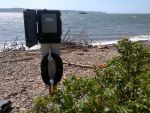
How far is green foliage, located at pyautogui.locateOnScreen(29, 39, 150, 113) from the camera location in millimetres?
2023

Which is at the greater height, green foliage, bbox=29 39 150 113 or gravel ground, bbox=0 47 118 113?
green foliage, bbox=29 39 150 113

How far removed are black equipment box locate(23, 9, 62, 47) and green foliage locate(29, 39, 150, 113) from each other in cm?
209

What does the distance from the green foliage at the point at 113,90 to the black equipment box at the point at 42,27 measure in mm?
2091

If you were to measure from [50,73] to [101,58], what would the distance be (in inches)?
237

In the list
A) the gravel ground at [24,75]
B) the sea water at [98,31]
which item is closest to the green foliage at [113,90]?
the sea water at [98,31]

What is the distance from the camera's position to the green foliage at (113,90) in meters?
2.02

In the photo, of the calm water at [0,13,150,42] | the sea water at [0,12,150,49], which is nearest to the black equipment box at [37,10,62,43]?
the sea water at [0,12,150,49]

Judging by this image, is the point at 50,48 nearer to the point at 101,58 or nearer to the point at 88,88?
the point at 88,88

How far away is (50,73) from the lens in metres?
5.39

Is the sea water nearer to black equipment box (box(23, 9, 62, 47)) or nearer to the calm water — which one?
the calm water

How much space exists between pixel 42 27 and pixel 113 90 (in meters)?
2.88

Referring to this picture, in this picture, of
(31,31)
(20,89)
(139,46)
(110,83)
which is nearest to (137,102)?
(110,83)

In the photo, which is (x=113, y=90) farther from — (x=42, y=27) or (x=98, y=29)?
(x=98, y=29)

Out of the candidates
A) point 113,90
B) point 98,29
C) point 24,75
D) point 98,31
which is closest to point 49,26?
point 113,90
